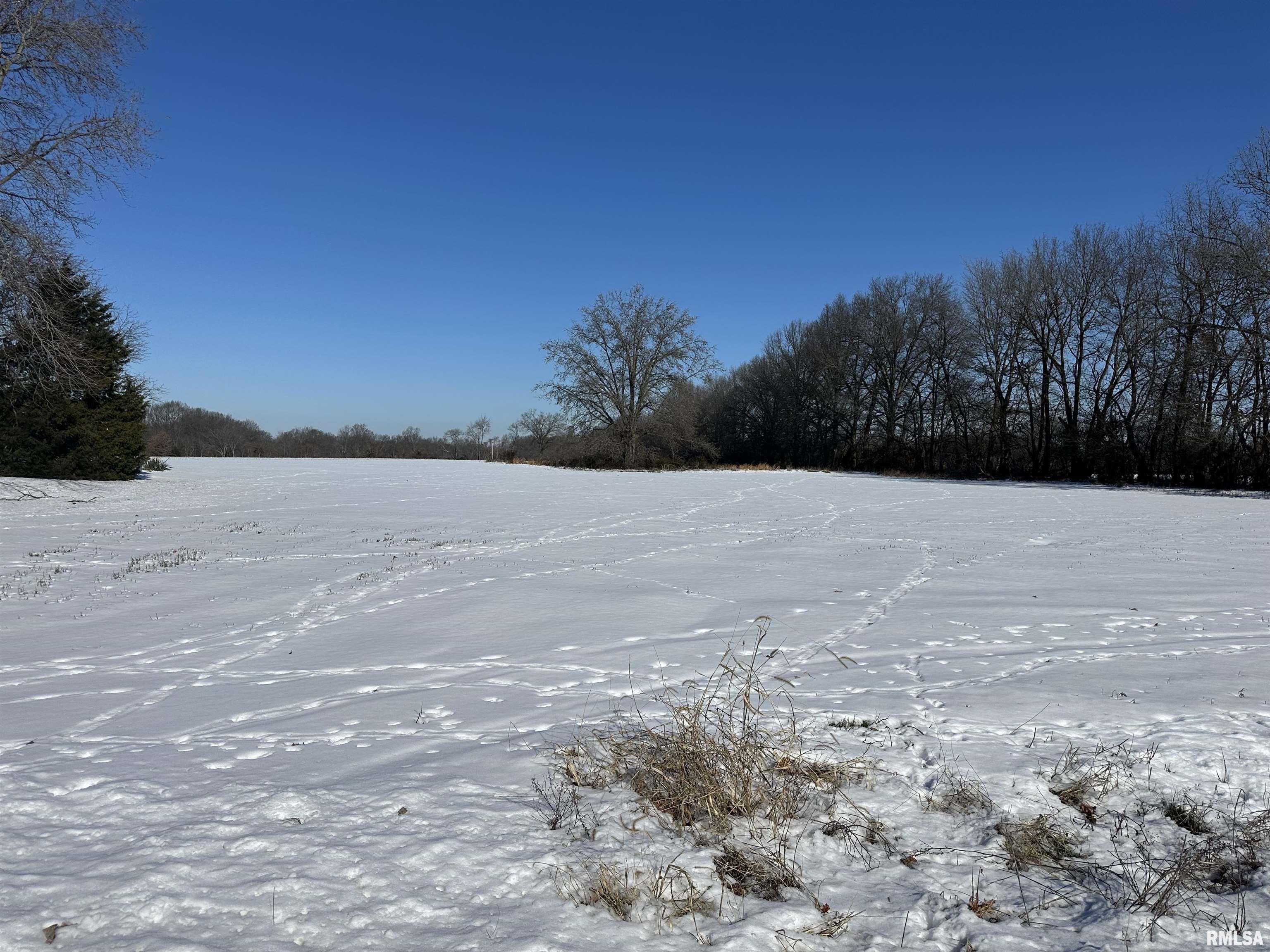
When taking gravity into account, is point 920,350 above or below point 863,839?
above

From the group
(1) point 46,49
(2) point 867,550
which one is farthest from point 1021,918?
(1) point 46,49

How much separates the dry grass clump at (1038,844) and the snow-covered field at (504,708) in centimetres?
7

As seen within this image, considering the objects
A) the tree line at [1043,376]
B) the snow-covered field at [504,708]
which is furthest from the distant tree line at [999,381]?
the snow-covered field at [504,708]

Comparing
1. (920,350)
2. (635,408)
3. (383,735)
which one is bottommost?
(383,735)

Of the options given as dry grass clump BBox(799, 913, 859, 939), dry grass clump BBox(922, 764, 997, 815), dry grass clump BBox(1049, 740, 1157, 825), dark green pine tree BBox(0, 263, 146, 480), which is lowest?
dry grass clump BBox(799, 913, 859, 939)

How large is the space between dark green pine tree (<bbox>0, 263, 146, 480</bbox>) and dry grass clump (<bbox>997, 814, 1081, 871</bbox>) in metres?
22.0

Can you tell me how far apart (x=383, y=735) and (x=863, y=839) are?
2416 mm

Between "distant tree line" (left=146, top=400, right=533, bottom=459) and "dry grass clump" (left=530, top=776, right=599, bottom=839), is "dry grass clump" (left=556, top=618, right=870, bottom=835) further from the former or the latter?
"distant tree line" (left=146, top=400, right=533, bottom=459)

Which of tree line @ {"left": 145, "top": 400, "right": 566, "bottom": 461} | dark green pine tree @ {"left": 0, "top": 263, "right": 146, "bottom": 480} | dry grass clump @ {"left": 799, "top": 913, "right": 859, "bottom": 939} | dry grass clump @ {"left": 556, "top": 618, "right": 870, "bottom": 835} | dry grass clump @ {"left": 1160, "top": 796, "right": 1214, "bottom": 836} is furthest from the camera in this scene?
tree line @ {"left": 145, "top": 400, "right": 566, "bottom": 461}

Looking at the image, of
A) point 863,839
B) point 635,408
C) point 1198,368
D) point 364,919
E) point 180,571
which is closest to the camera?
point 364,919

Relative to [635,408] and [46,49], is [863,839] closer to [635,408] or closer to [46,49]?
[46,49]

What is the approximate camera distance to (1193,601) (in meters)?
6.77

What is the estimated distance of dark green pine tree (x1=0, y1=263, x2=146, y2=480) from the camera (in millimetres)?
19953

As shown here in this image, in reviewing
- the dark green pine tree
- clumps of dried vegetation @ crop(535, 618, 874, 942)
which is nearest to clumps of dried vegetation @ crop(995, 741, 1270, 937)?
clumps of dried vegetation @ crop(535, 618, 874, 942)
